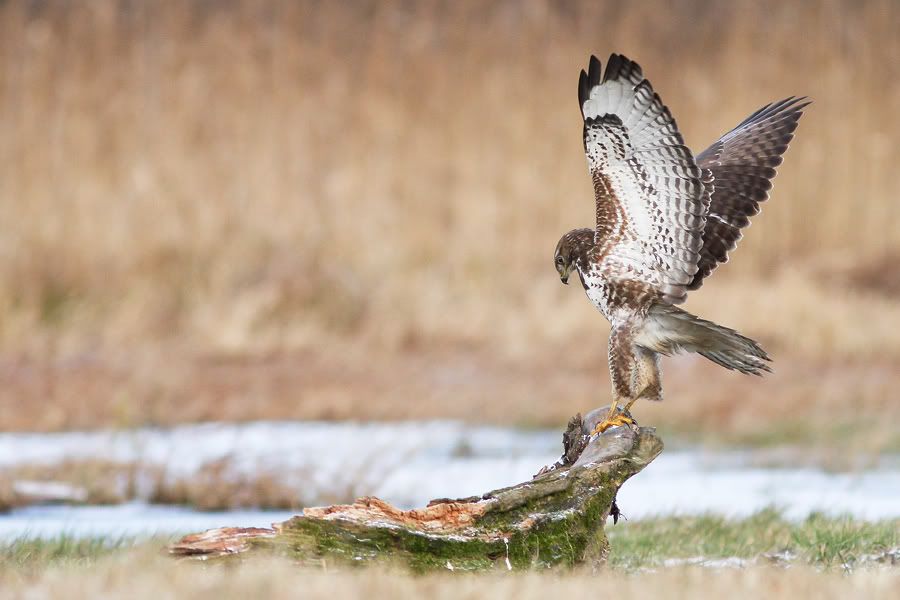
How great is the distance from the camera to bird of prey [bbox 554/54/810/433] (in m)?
4.31

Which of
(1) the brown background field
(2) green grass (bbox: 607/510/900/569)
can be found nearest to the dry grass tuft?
(2) green grass (bbox: 607/510/900/569)

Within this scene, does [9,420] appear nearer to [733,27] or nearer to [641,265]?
[641,265]

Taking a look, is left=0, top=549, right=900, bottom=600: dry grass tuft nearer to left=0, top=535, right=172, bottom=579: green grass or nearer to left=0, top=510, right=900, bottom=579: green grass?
left=0, top=535, right=172, bottom=579: green grass

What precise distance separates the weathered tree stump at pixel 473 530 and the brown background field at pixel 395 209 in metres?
5.07

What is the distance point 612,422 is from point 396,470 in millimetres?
2888

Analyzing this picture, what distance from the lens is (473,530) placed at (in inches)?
154

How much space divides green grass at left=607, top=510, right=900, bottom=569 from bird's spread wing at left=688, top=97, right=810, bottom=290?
104 centimetres

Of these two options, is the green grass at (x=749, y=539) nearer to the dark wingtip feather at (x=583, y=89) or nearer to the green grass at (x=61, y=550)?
the dark wingtip feather at (x=583, y=89)

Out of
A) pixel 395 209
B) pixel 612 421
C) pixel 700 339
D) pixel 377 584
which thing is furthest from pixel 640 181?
pixel 395 209

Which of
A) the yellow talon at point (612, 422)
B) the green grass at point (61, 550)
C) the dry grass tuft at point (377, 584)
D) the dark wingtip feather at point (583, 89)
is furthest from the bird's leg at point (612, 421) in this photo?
the green grass at point (61, 550)

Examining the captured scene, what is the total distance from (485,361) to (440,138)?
2.75m

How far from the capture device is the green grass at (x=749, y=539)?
187 inches

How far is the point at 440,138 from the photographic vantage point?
12273 millimetres

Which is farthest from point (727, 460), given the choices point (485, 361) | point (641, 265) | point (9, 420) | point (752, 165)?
point (9, 420)
